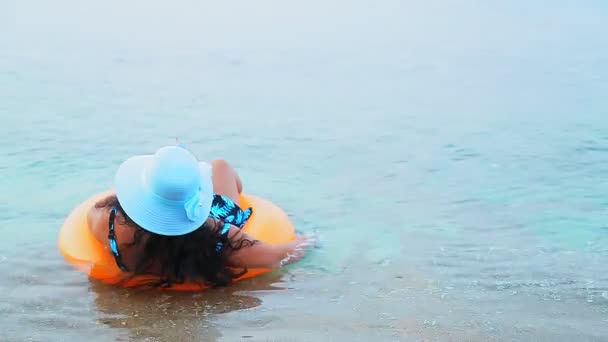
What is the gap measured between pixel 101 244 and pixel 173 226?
0.61 metres

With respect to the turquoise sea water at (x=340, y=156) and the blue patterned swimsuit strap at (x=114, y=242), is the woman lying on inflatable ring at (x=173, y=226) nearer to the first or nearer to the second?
the blue patterned swimsuit strap at (x=114, y=242)

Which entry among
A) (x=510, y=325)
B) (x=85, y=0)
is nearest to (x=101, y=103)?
(x=510, y=325)

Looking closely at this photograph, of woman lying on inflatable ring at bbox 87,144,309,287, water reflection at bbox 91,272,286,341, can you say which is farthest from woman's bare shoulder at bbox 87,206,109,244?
water reflection at bbox 91,272,286,341

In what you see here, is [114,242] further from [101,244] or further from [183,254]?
[183,254]

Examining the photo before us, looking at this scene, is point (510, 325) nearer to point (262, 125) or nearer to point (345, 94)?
point (262, 125)

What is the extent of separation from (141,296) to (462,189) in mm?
2878

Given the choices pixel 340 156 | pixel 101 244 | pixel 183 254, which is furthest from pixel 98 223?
pixel 340 156

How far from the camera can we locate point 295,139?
7.23m

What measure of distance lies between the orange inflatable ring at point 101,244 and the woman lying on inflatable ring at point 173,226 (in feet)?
0.17

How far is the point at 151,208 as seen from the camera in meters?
3.57

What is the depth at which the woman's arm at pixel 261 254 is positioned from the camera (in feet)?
13.2

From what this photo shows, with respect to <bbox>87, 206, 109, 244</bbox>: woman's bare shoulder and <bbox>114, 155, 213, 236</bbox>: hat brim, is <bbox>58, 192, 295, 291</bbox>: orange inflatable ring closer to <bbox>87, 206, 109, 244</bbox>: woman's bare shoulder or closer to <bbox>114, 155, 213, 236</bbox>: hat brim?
<bbox>87, 206, 109, 244</bbox>: woman's bare shoulder

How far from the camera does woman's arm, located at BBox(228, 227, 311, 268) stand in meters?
4.02

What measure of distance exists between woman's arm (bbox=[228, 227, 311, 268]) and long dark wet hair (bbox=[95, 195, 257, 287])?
0.09 feet
